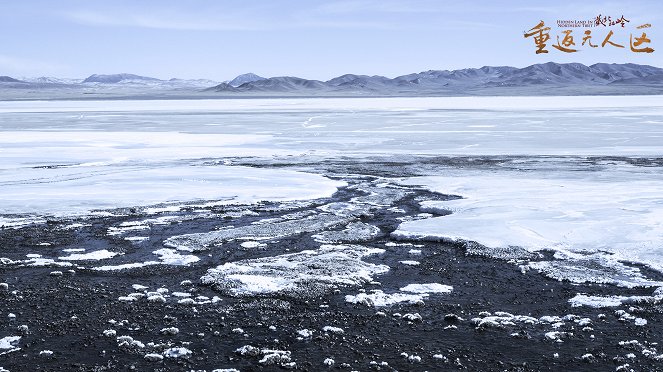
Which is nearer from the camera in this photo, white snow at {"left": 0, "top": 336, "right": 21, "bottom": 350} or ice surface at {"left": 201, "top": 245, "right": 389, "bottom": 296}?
white snow at {"left": 0, "top": 336, "right": 21, "bottom": 350}

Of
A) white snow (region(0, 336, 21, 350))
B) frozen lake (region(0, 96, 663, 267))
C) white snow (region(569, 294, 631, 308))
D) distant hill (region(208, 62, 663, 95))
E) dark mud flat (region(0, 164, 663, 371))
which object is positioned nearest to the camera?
dark mud flat (region(0, 164, 663, 371))

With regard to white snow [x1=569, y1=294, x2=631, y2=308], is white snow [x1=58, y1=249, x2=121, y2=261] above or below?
above

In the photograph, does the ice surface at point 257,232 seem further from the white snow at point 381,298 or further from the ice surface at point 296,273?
the white snow at point 381,298

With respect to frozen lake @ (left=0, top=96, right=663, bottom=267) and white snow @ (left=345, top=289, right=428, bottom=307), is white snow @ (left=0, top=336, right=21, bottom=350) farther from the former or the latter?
frozen lake @ (left=0, top=96, right=663, bottom=267)

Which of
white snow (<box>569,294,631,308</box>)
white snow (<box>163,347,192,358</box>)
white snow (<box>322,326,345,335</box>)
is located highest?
white snow (<box>569,294,631,308</box>)

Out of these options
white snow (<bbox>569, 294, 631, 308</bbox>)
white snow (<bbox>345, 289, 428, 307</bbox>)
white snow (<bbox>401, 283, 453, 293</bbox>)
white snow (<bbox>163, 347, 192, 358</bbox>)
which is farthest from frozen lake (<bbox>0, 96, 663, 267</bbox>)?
white snow (<bbox>163, 347, 192, 358</bbox>)

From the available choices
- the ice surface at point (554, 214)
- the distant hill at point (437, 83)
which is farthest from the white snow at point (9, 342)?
the distant hill at point (437, 83)

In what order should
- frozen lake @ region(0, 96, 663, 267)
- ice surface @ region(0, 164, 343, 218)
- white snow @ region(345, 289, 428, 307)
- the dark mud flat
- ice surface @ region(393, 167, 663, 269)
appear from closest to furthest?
the dark mud flat, white snow @ region(345, 289, 428, 307), ice surface @ region(393, 167, 663, 269), frozen lake @ region(0, 96, 663, 267), ice surface @ region(0, 164, 343, 218)

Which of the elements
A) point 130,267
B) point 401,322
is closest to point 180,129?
point 130,267
